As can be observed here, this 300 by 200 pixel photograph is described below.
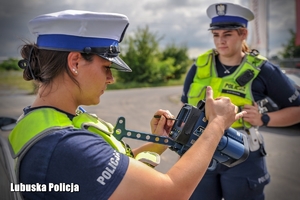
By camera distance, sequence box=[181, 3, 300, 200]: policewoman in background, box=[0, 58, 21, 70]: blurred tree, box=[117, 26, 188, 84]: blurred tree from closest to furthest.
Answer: box=[0, 58, 21, 70]: blurred tree
box=[181, 3, 300, 200]: policewoman in background
box=[117, 26, 188, 84]: blurred tree

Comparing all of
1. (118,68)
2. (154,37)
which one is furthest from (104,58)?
(154,37)

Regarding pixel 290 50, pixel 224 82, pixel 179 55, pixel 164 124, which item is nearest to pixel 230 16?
pixel 224 82

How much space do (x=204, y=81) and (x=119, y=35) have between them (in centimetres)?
134

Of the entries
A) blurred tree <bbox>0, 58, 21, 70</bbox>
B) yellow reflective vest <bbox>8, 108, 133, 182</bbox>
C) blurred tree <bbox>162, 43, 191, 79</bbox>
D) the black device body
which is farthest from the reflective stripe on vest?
blurred tree <bbox>162, 43, 191, 79</bbox>

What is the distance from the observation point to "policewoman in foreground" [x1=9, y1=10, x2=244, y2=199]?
1.08 m

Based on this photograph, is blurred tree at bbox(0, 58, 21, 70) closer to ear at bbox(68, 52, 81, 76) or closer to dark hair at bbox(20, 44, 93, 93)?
dark hair at bbox(20, 44, 93, 93)

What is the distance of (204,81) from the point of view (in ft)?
8.43

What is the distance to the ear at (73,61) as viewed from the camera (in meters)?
1.21

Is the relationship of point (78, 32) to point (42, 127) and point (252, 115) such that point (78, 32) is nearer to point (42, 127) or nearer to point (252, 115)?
point (42, 127)

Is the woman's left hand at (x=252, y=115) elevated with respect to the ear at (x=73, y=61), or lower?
lower

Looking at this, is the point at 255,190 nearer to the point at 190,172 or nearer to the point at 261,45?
the point at 190,172

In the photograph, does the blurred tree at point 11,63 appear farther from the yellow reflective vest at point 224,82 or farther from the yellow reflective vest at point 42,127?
the yellow reflective vest at point 224,82

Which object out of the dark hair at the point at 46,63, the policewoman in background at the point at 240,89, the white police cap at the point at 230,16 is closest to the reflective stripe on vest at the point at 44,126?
the dark hair at the point at 46,63

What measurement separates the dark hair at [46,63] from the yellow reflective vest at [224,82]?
140 cm
